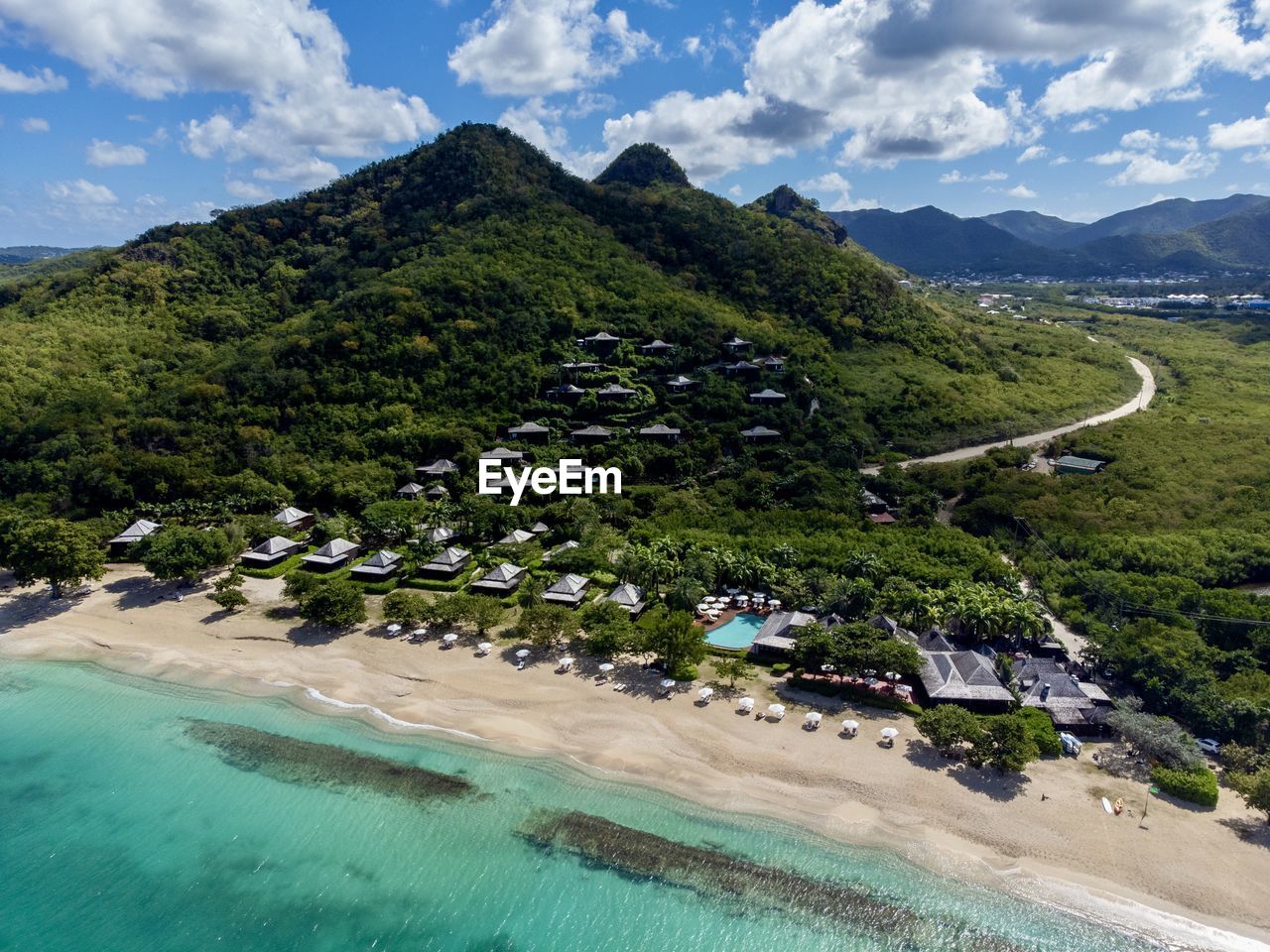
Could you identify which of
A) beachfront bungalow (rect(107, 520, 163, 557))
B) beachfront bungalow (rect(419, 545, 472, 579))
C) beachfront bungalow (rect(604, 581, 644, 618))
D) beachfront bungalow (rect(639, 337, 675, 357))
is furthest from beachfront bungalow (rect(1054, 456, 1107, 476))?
beachfront bungalow (rect(107, 520, 163, 557))

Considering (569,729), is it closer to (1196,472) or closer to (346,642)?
(346,642)

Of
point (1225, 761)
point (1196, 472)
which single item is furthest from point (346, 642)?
point (1196, 472)

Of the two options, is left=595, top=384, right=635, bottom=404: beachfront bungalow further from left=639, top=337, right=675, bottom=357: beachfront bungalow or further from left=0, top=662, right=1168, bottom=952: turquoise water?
left=0, top=662, right=1168, bottom=952: turquoise water

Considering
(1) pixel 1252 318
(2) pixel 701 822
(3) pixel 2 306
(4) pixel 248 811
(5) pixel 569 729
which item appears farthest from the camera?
(1) pixel 1252 318

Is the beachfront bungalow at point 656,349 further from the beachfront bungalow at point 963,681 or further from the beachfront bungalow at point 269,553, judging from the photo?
the beachfront bungalow at point 963,681

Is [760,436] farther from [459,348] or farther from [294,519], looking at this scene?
[294,519]

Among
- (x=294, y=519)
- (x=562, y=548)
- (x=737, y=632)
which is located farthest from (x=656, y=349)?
(x=737, y=632)
